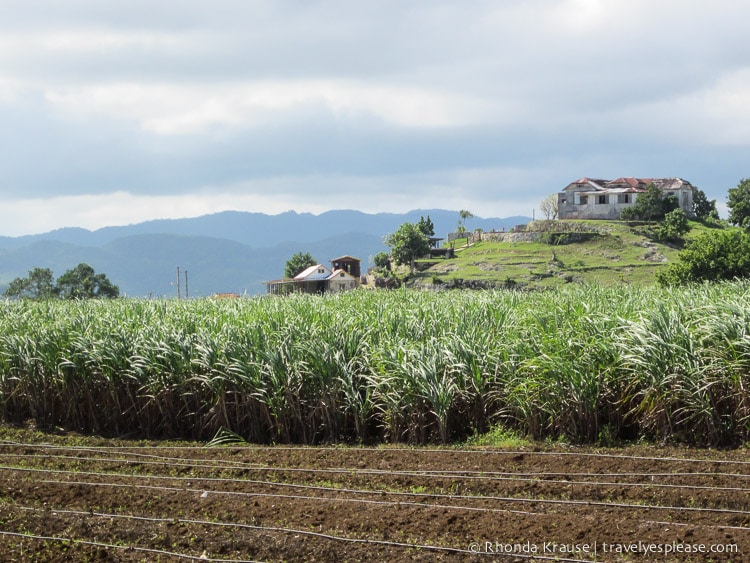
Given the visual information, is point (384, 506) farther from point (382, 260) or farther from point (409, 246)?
point (382, 260)

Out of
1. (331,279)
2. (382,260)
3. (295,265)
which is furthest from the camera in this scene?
(295,265)

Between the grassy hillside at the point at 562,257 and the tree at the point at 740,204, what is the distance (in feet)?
18.0

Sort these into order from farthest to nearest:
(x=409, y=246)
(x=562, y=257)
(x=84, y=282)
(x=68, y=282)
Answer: (x=409, y=246)
(x=68, y=282)
(x=84, y=282)
(x=562, y=257)

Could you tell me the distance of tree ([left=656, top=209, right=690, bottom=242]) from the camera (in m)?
89.2

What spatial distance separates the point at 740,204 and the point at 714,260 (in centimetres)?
4511

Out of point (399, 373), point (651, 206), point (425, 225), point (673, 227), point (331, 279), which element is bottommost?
point (399, 373)

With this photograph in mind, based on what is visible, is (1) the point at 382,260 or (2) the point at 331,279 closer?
(2) the point at 331,279

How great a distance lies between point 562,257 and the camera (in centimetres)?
8681

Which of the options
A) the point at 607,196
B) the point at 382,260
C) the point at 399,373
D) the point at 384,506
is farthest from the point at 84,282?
the point at 384,506

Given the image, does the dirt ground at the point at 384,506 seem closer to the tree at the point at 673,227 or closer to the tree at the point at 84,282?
the tree at the point at 673,227

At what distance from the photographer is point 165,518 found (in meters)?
6.89

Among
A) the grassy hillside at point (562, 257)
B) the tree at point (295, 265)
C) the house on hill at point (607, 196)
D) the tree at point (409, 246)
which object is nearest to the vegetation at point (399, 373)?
the grassy hillside at point (562, 257)

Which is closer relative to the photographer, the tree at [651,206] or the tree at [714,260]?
the tree at [714,260]

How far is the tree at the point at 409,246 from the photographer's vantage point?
103 metres
